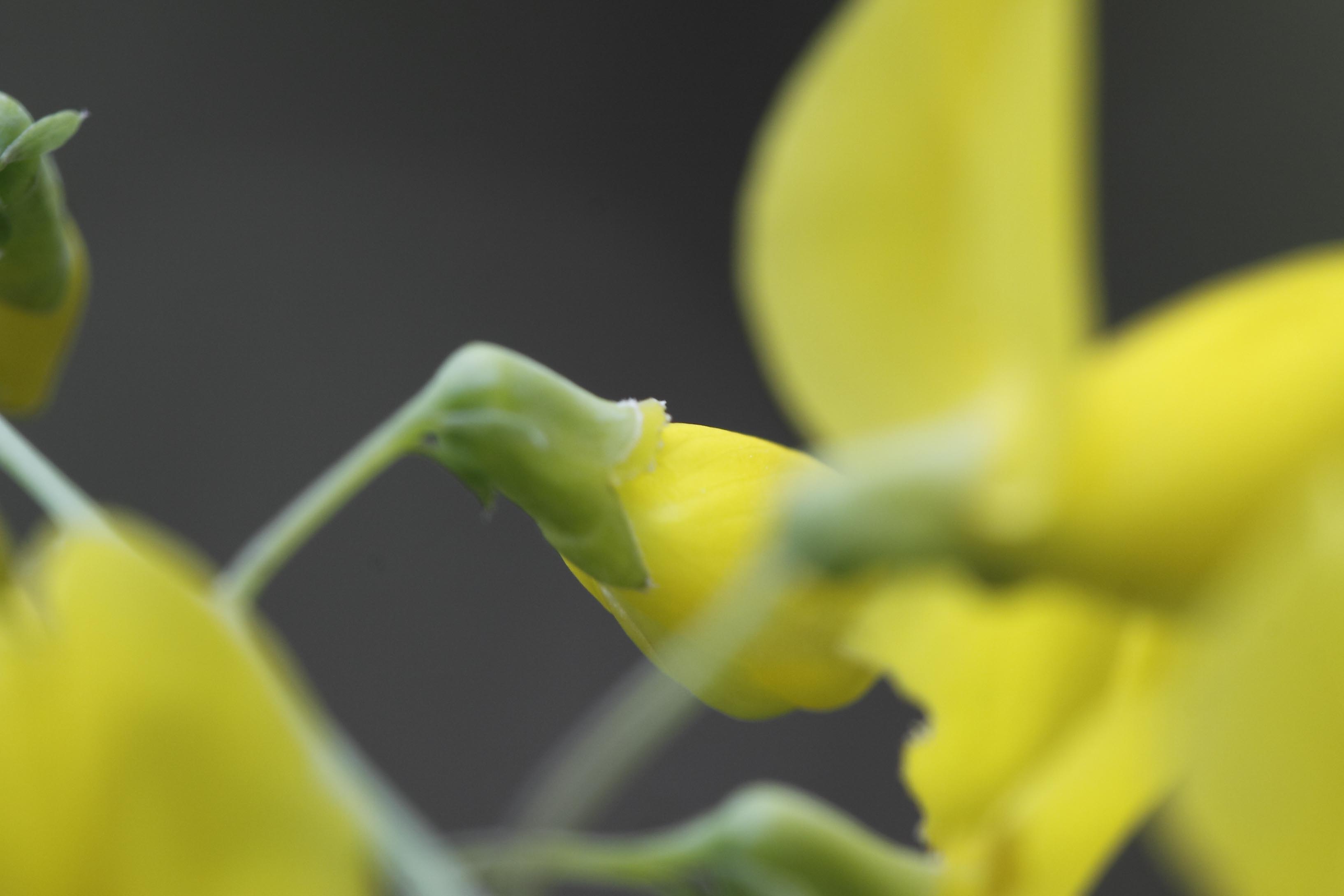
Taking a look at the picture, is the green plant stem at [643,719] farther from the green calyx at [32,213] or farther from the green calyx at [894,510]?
the green calyx at [32,213]

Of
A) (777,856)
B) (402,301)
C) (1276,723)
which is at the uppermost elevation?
(1276,723)

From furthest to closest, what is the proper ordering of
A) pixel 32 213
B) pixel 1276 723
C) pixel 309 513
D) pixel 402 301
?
pixel 402 301 < pixel 32 213 < pixel 309 513 < pixel 1276 723

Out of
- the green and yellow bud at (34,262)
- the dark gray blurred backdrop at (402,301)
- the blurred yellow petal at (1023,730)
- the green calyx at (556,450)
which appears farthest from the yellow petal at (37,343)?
the dark gray blurred backdrop at (402,301)

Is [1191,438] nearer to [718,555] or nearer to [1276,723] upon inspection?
Result: [1276,723]

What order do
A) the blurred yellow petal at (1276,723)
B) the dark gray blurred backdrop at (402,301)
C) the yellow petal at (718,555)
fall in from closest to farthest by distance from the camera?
the blurred yellow petal at (1276,723), the yellow petal at (718,555), the dark gray blurred backdrop at (402,301)

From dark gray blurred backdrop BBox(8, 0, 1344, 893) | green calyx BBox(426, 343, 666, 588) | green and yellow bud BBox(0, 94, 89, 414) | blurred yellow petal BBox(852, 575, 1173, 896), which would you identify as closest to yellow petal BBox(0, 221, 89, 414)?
green and yellow bud BBox(0, 94, 89, 414)

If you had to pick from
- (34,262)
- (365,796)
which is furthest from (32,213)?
(365,796)
